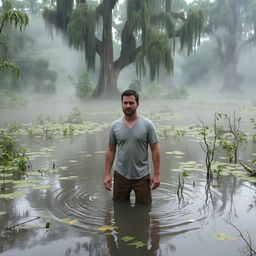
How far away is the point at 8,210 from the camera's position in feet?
13.3

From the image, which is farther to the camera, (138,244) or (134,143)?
(134,143)

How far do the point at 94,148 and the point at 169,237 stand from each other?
5.22 meters

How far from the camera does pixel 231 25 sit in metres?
36.0

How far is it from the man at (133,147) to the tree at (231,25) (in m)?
34.5

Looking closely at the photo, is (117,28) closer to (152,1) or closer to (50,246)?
(152,1)

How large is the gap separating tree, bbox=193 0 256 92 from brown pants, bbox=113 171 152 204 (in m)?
34.6

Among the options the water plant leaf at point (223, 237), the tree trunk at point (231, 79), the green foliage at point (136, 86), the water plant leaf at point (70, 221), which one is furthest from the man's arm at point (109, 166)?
the tree trunk at point (231, 79)

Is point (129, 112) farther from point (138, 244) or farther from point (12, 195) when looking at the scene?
point (12, 195)

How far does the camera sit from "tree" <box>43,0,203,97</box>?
2111 cm

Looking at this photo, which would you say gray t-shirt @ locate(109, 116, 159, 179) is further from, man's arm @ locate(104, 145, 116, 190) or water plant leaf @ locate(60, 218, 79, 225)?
water plant leaf @ locate(60, 218, 79, 225)

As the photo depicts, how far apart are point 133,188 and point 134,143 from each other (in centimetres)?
52

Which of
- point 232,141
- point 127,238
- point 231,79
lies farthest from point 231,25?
point 127,238

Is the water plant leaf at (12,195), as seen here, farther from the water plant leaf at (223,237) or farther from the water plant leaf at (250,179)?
the water plant leaf at (250,179)

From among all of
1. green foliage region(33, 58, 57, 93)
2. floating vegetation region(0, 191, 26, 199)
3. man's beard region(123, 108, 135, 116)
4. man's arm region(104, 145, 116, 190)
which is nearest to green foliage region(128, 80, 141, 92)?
green foliage region(33, 58, 57, 93)
